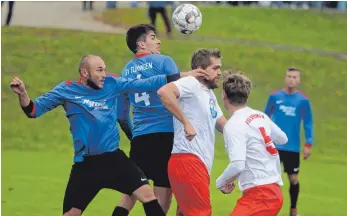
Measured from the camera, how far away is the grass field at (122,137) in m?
13.7

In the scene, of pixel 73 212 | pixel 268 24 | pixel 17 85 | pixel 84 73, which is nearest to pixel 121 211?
pixel 73 212

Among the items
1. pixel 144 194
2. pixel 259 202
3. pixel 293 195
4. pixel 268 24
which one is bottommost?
pixel 293 195

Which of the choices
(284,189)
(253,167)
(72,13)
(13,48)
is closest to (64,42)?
(13,48)

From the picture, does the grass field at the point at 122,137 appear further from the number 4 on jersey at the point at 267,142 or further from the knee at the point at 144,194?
the number 4 on jersey at the point at 267,142

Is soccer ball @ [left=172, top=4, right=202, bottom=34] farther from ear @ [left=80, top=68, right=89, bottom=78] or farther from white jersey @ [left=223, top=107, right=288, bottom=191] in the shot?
white jersey @ [left=223, top=107, right=288, bottom=191]

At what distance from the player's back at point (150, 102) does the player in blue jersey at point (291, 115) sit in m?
4.09

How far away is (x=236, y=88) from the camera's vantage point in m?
7.93

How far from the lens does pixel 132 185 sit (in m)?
8.71

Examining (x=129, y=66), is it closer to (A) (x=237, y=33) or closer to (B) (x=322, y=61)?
(B) (x=322, y=61)

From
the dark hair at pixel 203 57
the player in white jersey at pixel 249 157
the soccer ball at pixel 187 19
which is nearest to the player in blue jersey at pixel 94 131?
the dark hair at pixel 203 57

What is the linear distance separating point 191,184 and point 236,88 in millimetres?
1015

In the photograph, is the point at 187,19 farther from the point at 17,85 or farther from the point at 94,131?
the point at 17,85

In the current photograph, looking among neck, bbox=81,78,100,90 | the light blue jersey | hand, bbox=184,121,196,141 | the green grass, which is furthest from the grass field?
hand, bbox=184,121,196,141

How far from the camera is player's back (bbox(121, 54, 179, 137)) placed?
31.1ft
